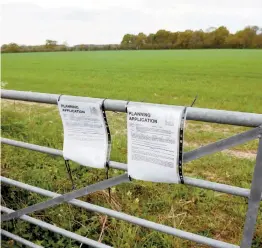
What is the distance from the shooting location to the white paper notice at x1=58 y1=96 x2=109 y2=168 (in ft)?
5.11

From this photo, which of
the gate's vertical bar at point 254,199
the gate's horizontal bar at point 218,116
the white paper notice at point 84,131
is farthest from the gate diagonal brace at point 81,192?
the gate's vertical bar at point 254,199

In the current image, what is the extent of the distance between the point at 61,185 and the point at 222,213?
148 centimetres

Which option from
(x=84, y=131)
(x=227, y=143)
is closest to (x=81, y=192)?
(x=84, y=131)

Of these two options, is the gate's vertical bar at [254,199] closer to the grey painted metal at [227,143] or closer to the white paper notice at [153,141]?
the grey painted metal at [227,143]

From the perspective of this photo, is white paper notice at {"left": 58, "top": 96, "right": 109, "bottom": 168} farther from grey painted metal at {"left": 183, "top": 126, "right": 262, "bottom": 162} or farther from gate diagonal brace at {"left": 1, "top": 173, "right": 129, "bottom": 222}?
grey painted metal at {"left": 183, "top": 126, "right": 262, "bottom": 162}

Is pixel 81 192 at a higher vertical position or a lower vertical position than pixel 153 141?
lower

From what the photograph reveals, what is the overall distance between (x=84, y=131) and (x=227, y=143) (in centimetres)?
67

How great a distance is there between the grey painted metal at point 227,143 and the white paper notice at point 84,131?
406mm

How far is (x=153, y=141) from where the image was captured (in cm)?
140

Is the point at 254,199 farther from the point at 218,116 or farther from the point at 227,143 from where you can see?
the point at 218,116

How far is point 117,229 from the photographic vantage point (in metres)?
2.62

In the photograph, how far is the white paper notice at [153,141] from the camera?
133cm

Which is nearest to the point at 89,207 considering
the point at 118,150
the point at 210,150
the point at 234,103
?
the point at 210,150

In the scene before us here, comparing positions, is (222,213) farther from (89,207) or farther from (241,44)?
(241,44)
